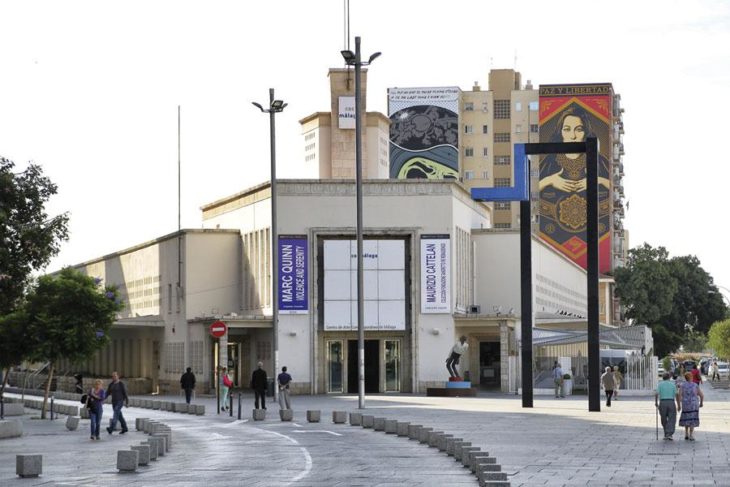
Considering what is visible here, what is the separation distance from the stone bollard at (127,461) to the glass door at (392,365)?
40.4 m

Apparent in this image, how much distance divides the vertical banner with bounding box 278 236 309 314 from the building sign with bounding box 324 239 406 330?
1.02 meters

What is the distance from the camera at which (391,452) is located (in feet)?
90.1

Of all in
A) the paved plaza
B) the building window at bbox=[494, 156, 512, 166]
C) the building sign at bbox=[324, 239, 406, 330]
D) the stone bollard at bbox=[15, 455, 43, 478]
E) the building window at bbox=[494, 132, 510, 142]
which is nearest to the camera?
the paved plaza

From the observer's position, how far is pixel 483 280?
73.6 metres

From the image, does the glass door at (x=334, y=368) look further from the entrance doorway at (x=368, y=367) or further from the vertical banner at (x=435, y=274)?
the vertical banner at (x=435, y=274)

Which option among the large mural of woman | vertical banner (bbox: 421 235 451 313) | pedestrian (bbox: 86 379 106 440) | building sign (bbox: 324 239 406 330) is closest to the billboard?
the large mural of woman

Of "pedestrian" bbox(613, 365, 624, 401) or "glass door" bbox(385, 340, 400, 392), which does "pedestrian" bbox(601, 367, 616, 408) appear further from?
"glass door" bbox(385, 340, 400, 392)

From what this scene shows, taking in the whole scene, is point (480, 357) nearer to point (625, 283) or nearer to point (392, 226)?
point (392, 226)

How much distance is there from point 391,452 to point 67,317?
76.4 ft

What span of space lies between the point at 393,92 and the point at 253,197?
6990cm

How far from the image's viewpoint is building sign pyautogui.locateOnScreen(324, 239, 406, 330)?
6381cm

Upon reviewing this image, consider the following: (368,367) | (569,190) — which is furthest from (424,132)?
(368,367)

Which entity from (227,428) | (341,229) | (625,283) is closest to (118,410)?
(227,428)

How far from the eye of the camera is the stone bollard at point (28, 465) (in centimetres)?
2292
